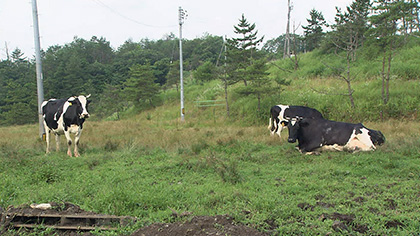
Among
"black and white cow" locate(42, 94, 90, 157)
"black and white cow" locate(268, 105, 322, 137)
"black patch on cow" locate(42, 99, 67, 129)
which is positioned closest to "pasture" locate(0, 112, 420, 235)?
"black and white cow" locate(42, 94, 90, 157)

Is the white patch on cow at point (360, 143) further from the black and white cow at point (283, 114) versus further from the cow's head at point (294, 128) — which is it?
the black and white cow at point (283, 114)

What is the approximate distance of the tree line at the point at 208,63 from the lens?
17172 millimetres

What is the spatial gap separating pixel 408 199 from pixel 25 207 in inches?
236

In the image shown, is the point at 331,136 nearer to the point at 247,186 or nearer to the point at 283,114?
the point at 283,114

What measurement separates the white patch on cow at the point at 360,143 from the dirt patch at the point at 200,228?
632cm

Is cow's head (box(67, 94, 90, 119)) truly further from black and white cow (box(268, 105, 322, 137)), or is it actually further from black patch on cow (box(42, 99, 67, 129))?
black and white cow (box(268, 105, 322, 137))

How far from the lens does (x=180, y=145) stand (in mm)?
10430

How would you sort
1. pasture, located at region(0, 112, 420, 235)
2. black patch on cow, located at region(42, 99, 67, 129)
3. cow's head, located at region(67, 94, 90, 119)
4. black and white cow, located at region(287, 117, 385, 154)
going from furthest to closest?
black patch on cow, located at region(42, 99, 67, 129) → cow's head, located at region(67, 94, 90, 119) → black and white cow, located at region(287, 117, 385, 154) → pasture, located at region(0, 112, 420, 235)

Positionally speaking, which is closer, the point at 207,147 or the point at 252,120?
the point at 207,147

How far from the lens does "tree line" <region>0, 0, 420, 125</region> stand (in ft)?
56.3

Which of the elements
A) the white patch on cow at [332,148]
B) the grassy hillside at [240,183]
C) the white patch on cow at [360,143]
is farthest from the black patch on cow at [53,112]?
Answer: the white patch on cow at [360,143]

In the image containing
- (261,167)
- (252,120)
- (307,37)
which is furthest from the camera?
(307,37)

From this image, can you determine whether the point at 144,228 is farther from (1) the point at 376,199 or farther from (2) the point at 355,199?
(1) the point at 376,199

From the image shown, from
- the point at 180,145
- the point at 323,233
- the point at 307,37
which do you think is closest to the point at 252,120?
the point at 180,145
